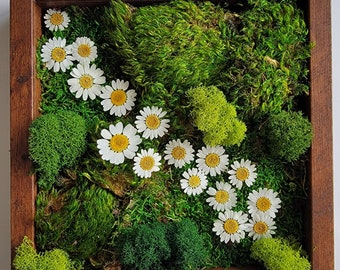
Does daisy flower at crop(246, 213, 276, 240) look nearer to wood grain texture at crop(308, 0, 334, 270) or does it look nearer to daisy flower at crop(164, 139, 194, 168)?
wood grain texture at crop(308, 0, 334, 270)

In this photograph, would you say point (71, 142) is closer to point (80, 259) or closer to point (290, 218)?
point (80, 259)

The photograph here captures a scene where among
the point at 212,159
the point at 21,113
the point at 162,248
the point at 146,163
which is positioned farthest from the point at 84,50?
the point at 162,248

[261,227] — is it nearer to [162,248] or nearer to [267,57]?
[162,248]

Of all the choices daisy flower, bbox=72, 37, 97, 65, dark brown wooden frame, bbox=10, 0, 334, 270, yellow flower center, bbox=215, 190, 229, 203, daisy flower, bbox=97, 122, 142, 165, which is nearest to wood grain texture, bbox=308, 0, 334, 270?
dark brown wooden frame, bbox=10, 0, 334, 270

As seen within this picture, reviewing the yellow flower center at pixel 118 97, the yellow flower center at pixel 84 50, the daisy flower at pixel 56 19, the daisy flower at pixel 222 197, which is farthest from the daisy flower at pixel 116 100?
the daisy flower at pixel 222 197

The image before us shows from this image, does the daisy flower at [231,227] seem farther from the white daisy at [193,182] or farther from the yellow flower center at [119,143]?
the yellow flower center at [119,143]

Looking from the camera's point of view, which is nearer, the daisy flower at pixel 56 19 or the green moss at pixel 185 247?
the green moss at pixel 185 247
